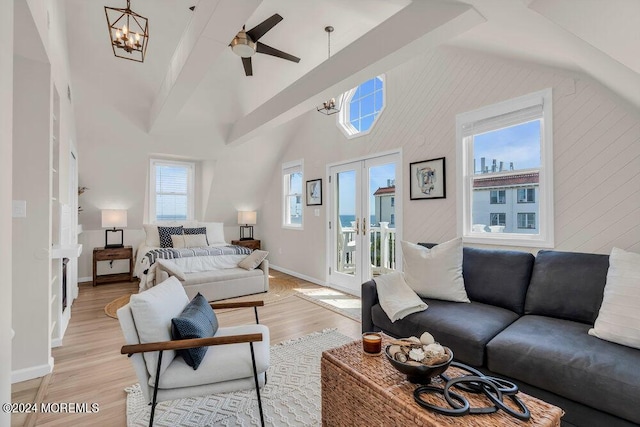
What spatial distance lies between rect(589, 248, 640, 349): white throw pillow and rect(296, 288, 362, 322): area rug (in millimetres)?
2247

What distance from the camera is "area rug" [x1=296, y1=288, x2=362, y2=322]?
388 cm

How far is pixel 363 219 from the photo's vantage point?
4629mm

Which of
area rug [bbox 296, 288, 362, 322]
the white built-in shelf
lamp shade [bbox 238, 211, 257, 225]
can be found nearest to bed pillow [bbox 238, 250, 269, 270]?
area rug [bbox 296, 288, 362, 322]

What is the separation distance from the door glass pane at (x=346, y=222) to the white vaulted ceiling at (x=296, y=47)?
4.67 feet

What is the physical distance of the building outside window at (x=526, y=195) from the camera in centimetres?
292

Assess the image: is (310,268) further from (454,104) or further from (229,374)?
(229,374)

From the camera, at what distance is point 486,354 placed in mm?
1922

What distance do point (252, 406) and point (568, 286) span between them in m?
2.34

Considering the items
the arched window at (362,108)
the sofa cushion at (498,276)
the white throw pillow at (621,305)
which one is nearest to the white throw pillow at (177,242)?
the arched window at (362,108)

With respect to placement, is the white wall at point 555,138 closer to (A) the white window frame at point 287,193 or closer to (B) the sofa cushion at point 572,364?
(A) the white window frame at point 287,193

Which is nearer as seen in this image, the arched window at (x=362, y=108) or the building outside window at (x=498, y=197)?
the building outside window at (x=498, y=197)

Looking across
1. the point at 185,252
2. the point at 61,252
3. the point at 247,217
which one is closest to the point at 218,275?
the point at 185,252

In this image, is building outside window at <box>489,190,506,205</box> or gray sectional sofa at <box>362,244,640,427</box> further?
building outside window at <box>489,190,506,205</box>

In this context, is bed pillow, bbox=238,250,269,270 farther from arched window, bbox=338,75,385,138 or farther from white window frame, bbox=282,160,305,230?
arched window, bbox=338,75,385,138
